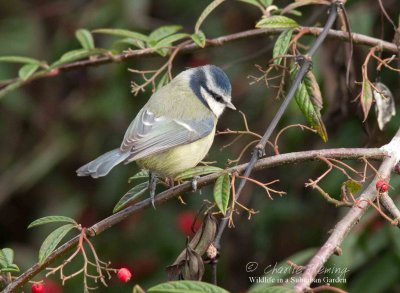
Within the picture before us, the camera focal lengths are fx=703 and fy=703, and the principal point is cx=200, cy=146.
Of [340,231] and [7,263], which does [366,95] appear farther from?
[7,263]

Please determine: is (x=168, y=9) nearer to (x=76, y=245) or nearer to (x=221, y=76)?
(x=221, y=76)

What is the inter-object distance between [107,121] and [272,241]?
1251 millimetres

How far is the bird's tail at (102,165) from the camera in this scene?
2426mm

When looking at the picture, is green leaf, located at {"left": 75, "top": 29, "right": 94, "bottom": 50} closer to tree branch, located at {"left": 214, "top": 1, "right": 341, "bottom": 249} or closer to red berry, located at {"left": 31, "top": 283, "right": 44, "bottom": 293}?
tree branch, located at {"left": 214, "top": 1, "right": 341, "bottom": 249}

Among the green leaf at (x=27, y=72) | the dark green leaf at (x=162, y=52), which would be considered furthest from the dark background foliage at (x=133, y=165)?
the green leaf at (x=27, y=72)

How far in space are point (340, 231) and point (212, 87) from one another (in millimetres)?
1343

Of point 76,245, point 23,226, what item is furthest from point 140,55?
point 23,226

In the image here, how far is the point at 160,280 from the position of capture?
396 centimetres

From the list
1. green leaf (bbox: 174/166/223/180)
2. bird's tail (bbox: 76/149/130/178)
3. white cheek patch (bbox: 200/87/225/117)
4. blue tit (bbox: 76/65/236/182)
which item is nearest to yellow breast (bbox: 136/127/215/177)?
blue tit (bbox: 76/65/236/182)

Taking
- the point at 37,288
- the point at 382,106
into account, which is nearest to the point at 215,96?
the point at 382,106

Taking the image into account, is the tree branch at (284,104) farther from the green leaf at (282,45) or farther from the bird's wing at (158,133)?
the bird's wing at (158,133)

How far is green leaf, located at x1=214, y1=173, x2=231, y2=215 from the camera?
71.2 inches

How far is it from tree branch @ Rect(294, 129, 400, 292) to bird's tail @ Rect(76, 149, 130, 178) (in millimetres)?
935

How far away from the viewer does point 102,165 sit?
2480 mm
